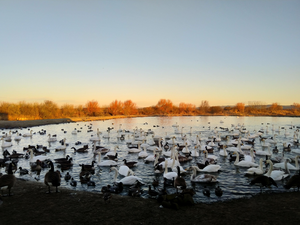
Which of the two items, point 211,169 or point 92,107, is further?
point 92,107

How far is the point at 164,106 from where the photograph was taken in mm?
131500

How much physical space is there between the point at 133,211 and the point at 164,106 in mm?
125269

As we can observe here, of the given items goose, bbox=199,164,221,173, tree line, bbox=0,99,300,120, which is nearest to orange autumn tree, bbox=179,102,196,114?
tree line, bbox=0,99,300,120

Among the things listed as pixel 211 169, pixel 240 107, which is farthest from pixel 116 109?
pixel 211 169

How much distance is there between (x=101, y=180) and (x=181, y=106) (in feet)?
417

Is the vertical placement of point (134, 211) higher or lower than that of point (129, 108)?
lower

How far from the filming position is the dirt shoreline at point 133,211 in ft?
20.2

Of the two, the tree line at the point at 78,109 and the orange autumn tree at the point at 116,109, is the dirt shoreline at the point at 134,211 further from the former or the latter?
the orange autumn tree at the point at 116,109

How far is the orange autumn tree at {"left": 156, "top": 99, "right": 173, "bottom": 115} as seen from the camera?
423ft

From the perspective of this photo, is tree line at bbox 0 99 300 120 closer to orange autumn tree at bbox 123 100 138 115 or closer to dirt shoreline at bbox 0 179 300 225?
orange autumn tree at bbox 123 100 138 115

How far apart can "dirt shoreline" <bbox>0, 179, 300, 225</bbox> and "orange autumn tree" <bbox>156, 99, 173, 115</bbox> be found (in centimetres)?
12074

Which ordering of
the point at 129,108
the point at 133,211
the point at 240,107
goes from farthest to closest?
the point at 240,107
the point at 129,108
the point at 133,211

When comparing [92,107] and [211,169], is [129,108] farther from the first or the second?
[211,169]

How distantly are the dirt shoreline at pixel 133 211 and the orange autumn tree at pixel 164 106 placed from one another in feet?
396
